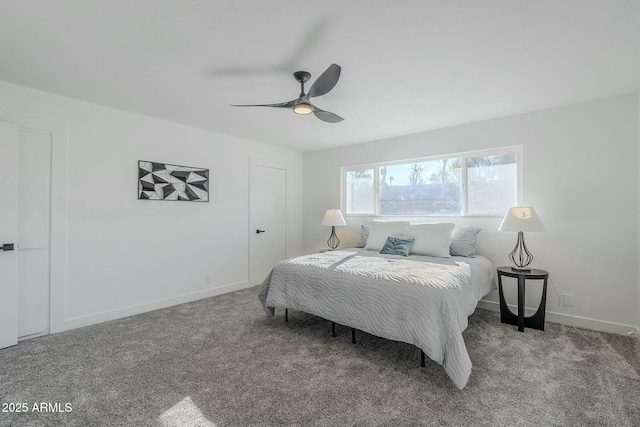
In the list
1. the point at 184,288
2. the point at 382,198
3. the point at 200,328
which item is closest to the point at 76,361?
the point at 200,328

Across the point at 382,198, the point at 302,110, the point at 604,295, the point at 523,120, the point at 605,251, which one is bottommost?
the point at 604,295

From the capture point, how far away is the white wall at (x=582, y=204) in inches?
110

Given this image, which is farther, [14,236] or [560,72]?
[14,236]

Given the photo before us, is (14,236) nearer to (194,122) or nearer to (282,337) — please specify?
(194,122)

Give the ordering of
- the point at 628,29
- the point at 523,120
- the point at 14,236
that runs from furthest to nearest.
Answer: the point at 523,120
the point at 14,236
the point at 628,29

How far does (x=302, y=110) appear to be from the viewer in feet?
7.86

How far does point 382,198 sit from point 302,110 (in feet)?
8.56

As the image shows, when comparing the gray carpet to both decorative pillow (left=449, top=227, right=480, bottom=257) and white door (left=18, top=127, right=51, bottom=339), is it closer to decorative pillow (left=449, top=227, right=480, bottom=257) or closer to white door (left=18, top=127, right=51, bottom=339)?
white door (left=18, top=127, right=51, bottom=339)

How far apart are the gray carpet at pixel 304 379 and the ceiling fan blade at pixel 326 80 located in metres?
2.10

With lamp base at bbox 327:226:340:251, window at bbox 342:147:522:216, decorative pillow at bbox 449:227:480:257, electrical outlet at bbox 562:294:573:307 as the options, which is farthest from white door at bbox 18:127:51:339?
electrical outlet at bbox 562:294:573:307

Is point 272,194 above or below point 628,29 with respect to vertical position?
below

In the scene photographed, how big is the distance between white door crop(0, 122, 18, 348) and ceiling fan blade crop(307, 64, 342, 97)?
272 cm

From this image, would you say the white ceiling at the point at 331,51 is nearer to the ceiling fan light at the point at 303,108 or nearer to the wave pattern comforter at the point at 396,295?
the ceiling fan light at the point at 303,108

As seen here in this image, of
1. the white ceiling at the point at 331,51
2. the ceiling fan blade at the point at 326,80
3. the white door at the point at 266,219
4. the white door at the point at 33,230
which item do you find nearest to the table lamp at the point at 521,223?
the white ceiling at the point at 331,51
